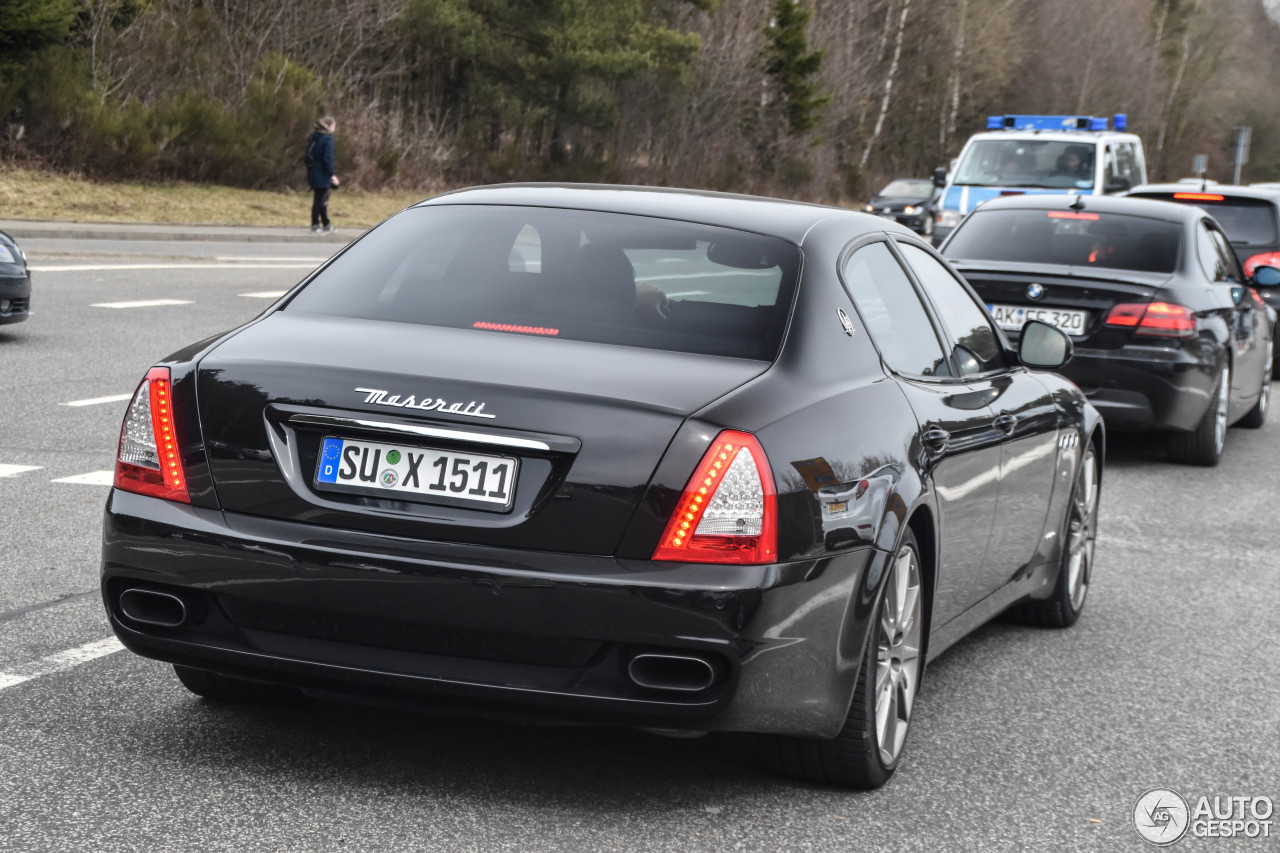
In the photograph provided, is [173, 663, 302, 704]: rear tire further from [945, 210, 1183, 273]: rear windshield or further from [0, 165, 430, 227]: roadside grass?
[0, 165, 430, 227]: roadside grass

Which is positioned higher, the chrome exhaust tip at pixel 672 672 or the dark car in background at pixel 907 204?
the chrome exhaust tip at pixel 672 672

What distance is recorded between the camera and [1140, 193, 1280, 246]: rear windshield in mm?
15664

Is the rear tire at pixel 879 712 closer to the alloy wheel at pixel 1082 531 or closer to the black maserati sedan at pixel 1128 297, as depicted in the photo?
the alloy wheel at pixel 1082 531

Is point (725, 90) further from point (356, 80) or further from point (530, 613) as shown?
point (530, 613)

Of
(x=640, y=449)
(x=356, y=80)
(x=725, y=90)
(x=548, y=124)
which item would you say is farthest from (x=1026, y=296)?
(x=725, y=90)

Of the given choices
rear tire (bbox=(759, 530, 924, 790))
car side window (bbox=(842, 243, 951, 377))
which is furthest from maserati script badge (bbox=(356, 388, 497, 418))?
car side window (bbox=(842, 243, 951, 377))

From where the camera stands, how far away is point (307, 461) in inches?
151

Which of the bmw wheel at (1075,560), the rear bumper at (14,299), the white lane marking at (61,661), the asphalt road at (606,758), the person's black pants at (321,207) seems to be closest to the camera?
the asphalt road at (606,758)

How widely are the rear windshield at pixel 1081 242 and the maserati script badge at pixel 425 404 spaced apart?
7.44 m

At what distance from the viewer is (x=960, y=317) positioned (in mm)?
5508

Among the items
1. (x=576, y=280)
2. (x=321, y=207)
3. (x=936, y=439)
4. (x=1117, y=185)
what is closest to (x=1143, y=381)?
(x=936, y=439)

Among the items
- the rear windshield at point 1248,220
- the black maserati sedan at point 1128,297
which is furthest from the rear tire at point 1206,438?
the rear windshield at point 1248,220

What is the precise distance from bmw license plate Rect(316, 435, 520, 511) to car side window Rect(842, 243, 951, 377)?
1.25 metres

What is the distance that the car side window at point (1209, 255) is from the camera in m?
10.9
